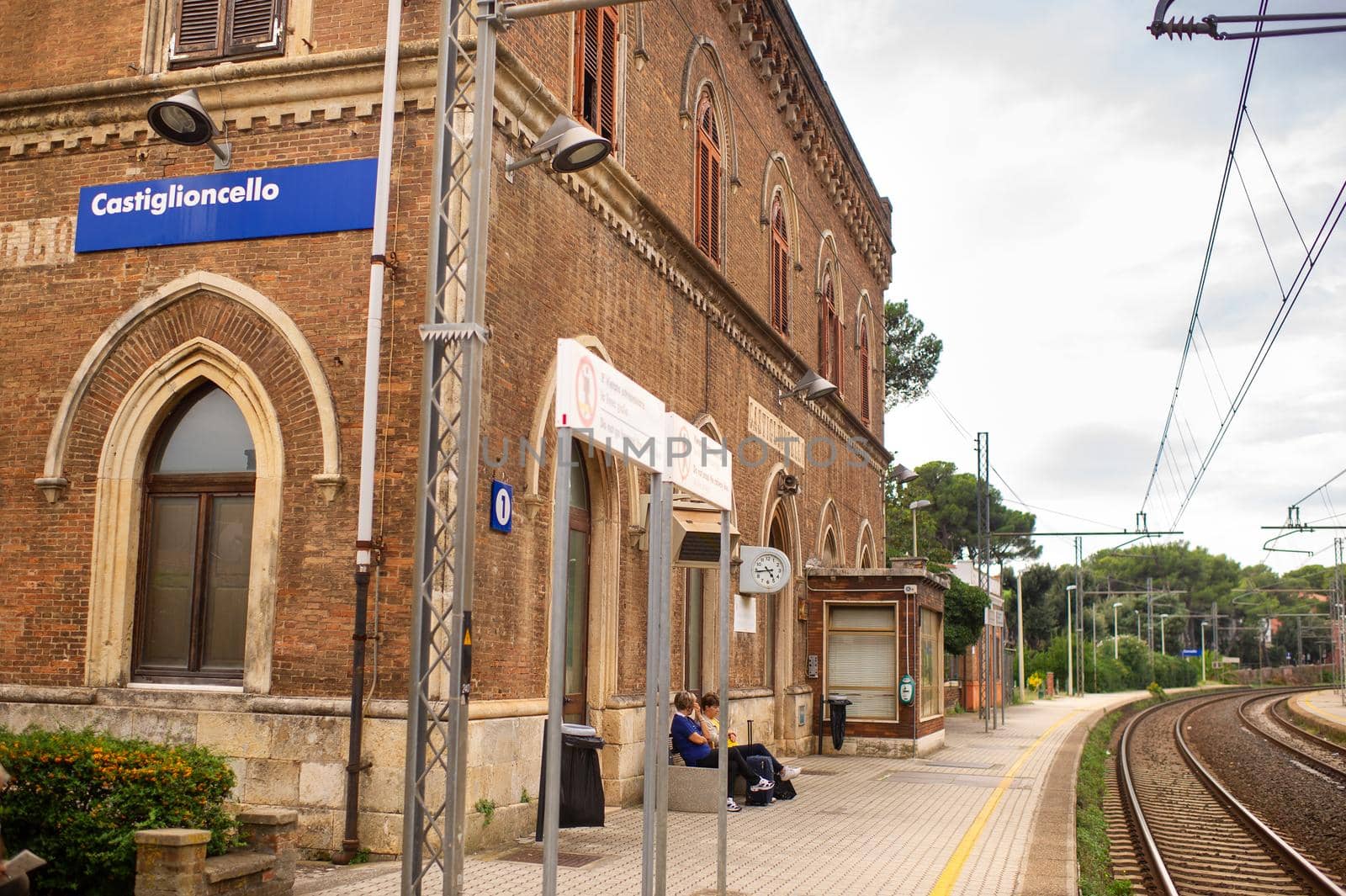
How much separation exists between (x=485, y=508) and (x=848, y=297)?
18.0 meters

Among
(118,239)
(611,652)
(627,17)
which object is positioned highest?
(627,17)

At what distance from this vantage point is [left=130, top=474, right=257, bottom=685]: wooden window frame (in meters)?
10.9

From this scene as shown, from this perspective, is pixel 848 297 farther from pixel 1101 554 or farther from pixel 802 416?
pixel 1101 554

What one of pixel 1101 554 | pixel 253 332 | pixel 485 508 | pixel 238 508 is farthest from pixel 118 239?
pixel 1101 554

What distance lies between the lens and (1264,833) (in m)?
14.8

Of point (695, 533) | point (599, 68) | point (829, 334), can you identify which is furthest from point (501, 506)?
point (829, 334)

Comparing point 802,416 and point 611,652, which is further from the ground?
point 802,416

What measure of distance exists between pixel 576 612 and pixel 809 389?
345 inches

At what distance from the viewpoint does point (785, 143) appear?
22.0 metres

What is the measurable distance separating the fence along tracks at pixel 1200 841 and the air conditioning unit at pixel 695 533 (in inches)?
197

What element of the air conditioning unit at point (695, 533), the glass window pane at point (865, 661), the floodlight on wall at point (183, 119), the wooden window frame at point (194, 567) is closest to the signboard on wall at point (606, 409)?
the air conditioning unit at point (695, 533)

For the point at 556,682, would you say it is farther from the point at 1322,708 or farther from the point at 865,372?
the point at 1322,708

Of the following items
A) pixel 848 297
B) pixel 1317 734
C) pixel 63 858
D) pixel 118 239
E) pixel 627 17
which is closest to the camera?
pixel 63 858

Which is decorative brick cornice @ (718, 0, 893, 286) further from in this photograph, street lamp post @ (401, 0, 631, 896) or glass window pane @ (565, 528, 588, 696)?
street lamp post @ (401, 0, 631, 896)
